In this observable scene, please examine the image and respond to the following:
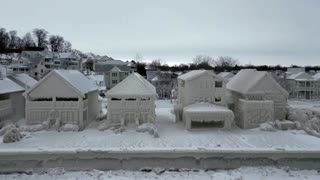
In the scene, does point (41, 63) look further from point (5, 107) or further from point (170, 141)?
point (170, 141)

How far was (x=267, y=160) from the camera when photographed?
18.5 meters

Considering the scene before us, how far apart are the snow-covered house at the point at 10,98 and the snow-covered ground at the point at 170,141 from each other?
15.2 feet

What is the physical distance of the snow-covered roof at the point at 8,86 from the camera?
82.4 ft

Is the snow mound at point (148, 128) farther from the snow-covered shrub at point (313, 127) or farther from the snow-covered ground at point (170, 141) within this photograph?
the snow-covered shrub at point (313, 127)

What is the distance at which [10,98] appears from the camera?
2647 cm

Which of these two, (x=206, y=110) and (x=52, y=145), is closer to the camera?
(x=52, y=145)

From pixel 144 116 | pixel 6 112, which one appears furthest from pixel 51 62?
pixel 144 116

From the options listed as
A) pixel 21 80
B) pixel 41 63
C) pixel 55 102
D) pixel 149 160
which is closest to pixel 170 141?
pixel 149 160

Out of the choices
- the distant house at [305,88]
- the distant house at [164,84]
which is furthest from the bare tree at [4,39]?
the distant house at [305,88]

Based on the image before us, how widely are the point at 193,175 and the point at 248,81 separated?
13236 mm

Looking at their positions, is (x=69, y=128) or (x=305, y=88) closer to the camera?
(x=69, y=128)

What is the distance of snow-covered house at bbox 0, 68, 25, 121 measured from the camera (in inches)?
985

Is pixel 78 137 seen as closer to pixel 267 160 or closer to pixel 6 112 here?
pixel 6 112

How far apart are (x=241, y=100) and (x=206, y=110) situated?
12.7ft
